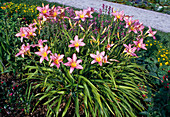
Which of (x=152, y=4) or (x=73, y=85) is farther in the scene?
(x=152, y=4)

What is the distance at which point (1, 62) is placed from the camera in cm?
217

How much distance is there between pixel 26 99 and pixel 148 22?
21.8 ft

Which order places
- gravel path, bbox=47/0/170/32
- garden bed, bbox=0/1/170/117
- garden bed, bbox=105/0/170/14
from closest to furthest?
garden bed, bbox=0/1/170/117
gravel path, bbox=47/0/170/32
garden bed, bbox=105/0/170/14

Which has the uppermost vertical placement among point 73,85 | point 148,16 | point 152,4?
point 152,4

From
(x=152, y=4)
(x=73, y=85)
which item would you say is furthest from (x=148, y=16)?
(x=73, y=85)

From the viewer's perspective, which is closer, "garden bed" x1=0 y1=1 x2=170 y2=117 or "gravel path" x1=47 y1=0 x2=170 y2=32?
"garden bed" x1=0 y1=1 x2=170 y2=117

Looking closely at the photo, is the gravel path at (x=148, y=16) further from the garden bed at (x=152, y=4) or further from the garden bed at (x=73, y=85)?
the garden bed at (x=73, y=85)

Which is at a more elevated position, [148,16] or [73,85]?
[148,16]

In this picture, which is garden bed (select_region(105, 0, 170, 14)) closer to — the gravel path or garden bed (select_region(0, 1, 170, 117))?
the gravel path

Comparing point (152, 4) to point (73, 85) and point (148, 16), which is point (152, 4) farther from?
point (73, 85)

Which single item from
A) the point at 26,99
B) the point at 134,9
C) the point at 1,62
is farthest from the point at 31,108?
the point at 134,9

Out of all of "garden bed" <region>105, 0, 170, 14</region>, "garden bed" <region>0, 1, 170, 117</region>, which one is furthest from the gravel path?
"garden bed" <region>0, 1, 170, 117</region>

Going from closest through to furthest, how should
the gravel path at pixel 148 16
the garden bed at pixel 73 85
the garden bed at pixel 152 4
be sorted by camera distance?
the garden bed at pixel 73 85 → the gravel path at pixel 148 16 → the garden bed at pixel 152 4

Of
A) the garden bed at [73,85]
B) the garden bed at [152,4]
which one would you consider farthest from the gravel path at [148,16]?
the garden bed at [73,85]
